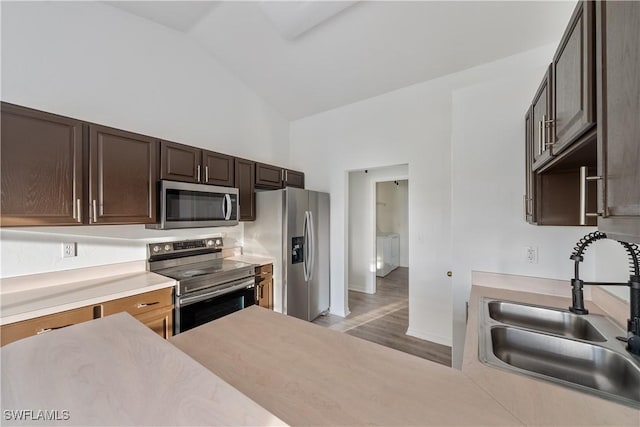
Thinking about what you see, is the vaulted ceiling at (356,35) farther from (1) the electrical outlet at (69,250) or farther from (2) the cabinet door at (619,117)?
(1) the electrical outlet at (69,250)

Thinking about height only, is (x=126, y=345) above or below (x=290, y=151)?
below

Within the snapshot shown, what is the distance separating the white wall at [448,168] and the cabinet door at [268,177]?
2.03 feet

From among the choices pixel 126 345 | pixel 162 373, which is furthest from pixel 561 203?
pixel 126 345

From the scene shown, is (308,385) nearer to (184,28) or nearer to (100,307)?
(100,307)

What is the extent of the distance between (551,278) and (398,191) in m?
5.20

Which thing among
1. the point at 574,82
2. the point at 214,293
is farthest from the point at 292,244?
the point at 574,82

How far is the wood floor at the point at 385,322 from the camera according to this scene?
2.68 meters

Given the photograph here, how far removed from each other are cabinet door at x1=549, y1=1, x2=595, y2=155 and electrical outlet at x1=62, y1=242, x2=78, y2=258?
3.04 metres

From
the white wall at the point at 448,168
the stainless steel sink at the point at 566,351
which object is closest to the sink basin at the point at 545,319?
the stainless steel sink at the point at 566,351

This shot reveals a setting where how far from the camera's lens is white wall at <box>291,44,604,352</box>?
1.83 m

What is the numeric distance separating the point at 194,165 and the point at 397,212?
543 centimetres

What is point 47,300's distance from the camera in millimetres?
1574

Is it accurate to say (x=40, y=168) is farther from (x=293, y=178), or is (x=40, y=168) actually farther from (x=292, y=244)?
(x=293, y=178)

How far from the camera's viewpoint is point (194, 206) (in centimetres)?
235
